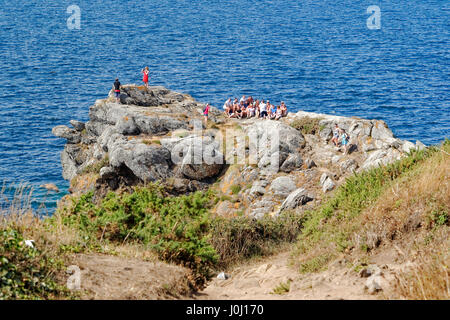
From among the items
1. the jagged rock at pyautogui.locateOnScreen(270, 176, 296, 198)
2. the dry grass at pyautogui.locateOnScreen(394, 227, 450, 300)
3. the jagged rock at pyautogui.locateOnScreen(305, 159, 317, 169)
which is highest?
the dry grass at pyautogui.locateOnScreen(394, 227, 450, 300)

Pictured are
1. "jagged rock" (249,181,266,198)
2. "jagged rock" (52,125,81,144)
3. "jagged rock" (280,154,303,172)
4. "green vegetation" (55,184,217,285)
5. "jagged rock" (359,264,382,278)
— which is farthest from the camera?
"jagged rock" (52,125,81,144)

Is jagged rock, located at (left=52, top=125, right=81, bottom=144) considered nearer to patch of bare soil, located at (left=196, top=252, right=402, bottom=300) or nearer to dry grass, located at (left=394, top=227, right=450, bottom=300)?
patch of bare soil, located at (left=196, top=252, right=402, bottom=300)

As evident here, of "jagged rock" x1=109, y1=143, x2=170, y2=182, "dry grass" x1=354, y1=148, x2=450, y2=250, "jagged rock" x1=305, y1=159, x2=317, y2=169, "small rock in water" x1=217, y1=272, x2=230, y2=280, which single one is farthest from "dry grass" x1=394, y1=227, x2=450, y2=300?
"jagged rock" x1=109, y1=143, x2=170, y2=182

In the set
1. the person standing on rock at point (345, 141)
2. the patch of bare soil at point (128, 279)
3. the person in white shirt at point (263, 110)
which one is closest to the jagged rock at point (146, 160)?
the person in white shirt at point (263, 110)

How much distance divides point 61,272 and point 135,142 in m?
21.5

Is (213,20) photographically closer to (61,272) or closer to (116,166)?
(116,166)

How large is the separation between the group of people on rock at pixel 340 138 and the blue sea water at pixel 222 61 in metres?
18.5

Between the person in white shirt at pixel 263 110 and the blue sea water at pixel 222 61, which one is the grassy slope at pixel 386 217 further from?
the blue sea water at pixel 222 61

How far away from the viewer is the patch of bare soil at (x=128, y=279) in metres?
11.1

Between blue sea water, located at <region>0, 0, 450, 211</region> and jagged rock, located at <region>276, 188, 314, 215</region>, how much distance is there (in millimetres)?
17781

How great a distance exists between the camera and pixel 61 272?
37.2 ft

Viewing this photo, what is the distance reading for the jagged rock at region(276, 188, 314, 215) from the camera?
88.2ft

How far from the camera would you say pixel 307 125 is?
32469 millimetres

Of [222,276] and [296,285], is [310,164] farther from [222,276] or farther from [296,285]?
[296,285]
